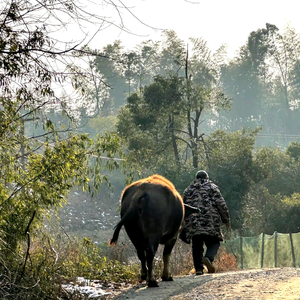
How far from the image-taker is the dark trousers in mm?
11664

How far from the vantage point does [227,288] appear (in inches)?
335

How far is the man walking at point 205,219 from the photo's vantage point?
11.8m

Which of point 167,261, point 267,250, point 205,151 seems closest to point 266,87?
point 205,151

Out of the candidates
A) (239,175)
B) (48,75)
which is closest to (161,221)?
(48,75)

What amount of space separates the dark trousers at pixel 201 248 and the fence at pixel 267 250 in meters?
7.47

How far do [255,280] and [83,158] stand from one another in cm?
338

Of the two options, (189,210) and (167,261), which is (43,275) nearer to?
(167,261)

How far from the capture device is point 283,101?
9994 centimetres

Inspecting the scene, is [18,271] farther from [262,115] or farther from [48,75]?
[262,115]

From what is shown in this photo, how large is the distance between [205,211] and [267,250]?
345 inches

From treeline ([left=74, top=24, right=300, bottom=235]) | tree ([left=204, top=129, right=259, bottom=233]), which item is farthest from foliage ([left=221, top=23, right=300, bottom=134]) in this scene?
tree ([left=204, top=129, right=259, bottom=233])


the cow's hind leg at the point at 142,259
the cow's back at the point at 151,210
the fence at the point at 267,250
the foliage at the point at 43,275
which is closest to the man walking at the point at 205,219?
the foliage at the point at 43,275

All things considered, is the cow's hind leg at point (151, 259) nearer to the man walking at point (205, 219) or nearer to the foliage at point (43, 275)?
the foliage at point (43, 275)

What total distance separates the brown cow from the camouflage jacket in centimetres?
174
